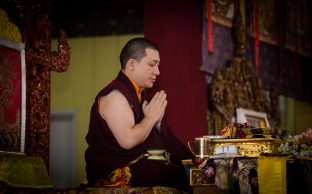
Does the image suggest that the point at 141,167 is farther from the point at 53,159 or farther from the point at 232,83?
the point at 53,159

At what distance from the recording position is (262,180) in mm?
3508

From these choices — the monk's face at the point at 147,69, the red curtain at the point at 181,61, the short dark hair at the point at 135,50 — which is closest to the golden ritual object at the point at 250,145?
the monk's face at the point at 147,69

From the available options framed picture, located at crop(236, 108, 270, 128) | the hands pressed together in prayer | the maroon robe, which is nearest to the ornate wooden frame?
the maroon robe

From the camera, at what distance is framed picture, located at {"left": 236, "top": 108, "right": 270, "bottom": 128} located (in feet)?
18.6

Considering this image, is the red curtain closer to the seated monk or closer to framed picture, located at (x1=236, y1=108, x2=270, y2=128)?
framed picture, located at (x1=236, y1=108, x2=270, y2=128)

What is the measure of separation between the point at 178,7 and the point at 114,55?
9.31ft

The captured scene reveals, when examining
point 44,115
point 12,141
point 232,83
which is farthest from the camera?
point 232,83

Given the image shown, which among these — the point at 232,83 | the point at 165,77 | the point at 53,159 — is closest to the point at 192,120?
the point at 165,77

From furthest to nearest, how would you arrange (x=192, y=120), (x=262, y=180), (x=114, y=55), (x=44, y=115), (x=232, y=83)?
1. (x=114, y=55)
2. (x=232, y=83)
3. (x=192, y=120)
4. (x=44, y=115)
5. (x=262, y=180)

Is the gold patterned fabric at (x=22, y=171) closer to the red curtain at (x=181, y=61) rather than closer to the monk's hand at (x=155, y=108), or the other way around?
the monk's hand at (x=155, y=108)

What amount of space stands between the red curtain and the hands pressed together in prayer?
0.88 meters

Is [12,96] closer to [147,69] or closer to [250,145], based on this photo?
[147,69]

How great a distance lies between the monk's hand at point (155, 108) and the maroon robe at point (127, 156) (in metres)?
0.04

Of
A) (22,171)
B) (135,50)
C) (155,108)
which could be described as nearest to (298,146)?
(155,108)
